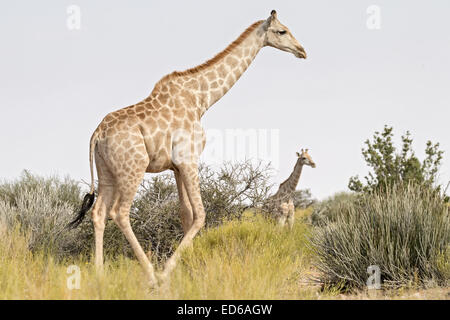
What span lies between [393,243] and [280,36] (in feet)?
10.8

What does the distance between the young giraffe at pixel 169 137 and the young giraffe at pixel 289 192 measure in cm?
608

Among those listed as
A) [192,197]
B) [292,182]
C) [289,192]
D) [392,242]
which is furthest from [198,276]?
[292,182]

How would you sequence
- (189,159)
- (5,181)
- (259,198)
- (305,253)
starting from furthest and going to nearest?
(5,181), (259,198), (305,253), (189,159)

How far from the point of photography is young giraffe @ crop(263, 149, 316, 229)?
12946mm

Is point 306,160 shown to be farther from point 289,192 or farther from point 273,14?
point 273,14

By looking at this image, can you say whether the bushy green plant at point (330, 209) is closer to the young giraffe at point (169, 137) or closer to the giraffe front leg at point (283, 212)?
the giraffe front leg at point (283, 212)

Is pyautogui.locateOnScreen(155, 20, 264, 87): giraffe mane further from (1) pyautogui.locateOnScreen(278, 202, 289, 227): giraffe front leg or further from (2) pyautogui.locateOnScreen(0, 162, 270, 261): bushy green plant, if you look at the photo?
(1) pyautogui.locateOnScreen(278, 202, 289, 227): giraffe front leg

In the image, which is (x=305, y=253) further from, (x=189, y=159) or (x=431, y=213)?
(x=189, y=159)

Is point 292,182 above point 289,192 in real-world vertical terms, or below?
above

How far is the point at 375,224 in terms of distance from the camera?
6758mm

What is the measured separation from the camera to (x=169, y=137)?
609cm
